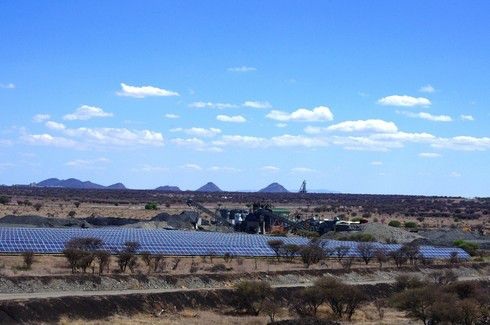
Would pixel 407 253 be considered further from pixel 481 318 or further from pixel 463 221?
pixel 463 221

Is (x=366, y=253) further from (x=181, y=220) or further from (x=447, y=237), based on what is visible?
(x=181, y=220)

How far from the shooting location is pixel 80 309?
45094mm

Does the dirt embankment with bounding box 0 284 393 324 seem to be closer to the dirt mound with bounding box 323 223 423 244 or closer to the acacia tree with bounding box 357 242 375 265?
the acacia tree with bounding box 357 242 375 265

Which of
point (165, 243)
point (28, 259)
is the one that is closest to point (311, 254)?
point (165, 243)

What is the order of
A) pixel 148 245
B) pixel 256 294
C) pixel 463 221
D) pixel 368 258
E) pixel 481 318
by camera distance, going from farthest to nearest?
1. pixel 463 221
2. pixel 368 258
3. pixel 148 245
4. pixel 256 294
5. pixel 481 318

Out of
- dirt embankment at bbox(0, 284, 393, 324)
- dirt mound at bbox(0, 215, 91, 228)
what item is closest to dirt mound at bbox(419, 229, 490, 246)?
dirt mound at bbox(0, 215, 91, 228)

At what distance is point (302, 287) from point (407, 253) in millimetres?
26268

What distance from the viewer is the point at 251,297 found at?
166ft

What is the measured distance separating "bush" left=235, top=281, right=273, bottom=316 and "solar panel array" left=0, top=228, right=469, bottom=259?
1982cm

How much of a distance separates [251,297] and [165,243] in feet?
86.2

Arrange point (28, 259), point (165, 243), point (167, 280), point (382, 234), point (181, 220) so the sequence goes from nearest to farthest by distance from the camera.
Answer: point (167, 280) < point (28, 259) < point (165, 243) < point (382, 234) < point (181, 220)

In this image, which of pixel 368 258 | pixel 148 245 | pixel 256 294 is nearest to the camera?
pixel 256 294

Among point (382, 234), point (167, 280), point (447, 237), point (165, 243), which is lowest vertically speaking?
point (167, 280)

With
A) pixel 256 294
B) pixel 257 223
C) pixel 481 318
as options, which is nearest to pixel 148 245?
pixel 256 294
